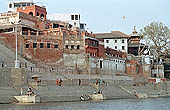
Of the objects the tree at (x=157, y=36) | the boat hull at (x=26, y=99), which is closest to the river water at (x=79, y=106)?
the boat hull at (x=26, y=99)

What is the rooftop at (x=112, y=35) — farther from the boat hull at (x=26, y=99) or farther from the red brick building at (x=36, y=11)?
the boat hull at (x=26, y=99)

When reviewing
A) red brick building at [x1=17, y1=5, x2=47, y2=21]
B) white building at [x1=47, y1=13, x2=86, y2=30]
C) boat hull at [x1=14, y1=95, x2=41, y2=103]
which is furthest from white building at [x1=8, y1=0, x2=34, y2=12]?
boat hull at [x1=14, y1=95, x2=41, y2=103]

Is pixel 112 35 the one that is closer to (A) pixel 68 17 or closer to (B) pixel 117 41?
(B) pixel 117 41

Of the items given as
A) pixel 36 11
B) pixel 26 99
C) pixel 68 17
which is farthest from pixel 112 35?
pixel 26 99

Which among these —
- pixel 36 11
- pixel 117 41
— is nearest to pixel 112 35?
pixel 117 41

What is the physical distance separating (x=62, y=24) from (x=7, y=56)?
28094 millimetres

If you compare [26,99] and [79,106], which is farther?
[26,99]

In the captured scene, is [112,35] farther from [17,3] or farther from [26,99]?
[26,99]

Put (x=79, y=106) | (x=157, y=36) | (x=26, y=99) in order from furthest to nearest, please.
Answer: (x=157, y=36) < (x=26, y=99) < (x=79, y=106)

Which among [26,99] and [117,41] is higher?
[117,41]

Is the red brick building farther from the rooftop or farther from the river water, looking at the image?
the river water

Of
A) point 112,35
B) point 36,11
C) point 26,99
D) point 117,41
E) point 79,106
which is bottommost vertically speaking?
point 79,106

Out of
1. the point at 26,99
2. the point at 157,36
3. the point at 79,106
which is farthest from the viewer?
the point at 157,36

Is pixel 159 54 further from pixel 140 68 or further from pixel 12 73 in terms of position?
pixel 12 73
